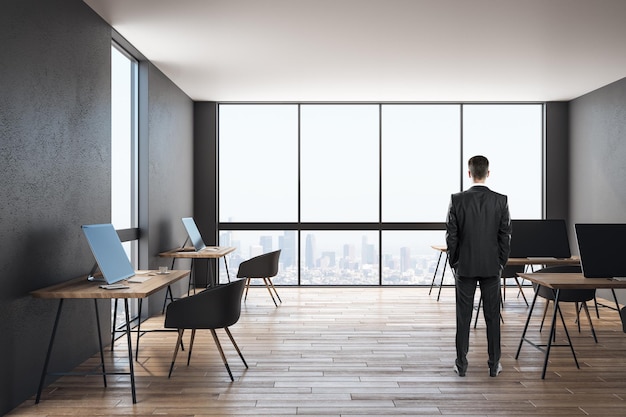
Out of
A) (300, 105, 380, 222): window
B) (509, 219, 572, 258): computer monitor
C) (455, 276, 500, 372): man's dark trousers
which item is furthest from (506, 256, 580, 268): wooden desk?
(300, 105, 380, 222): window

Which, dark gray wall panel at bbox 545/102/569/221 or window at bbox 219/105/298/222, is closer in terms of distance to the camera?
dark gray wall panel at bbox 545/102/569/221

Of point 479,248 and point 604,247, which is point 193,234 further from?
point 604,247

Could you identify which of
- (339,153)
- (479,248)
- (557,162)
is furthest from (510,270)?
(339,153)

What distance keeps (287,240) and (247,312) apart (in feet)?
7.82

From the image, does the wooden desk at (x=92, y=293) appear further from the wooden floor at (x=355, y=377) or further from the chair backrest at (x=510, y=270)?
the chair backrest at (x=510, y=270)

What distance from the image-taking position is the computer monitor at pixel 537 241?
631 cm

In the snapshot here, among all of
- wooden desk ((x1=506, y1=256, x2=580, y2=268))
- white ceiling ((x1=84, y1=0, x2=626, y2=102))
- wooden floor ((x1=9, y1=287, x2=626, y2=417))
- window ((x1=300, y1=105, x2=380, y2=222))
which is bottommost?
wooden floor ((x1=9, y1=287, x2=626, y2=417))

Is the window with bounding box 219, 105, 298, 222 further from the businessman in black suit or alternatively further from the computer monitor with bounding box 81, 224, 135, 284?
the businessman in black suit

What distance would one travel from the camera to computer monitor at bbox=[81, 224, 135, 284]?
4047 millimetres

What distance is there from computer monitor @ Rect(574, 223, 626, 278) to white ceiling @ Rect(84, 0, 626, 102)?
6.03 feet

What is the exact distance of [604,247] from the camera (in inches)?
175

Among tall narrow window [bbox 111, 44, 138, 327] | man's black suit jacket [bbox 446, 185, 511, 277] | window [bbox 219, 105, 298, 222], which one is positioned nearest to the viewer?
man's black suit jacket [bbox 446, 185, 511, 277]

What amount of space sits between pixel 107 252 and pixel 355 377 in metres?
2.06

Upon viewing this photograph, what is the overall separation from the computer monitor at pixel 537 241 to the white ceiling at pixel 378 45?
6.16 feet
